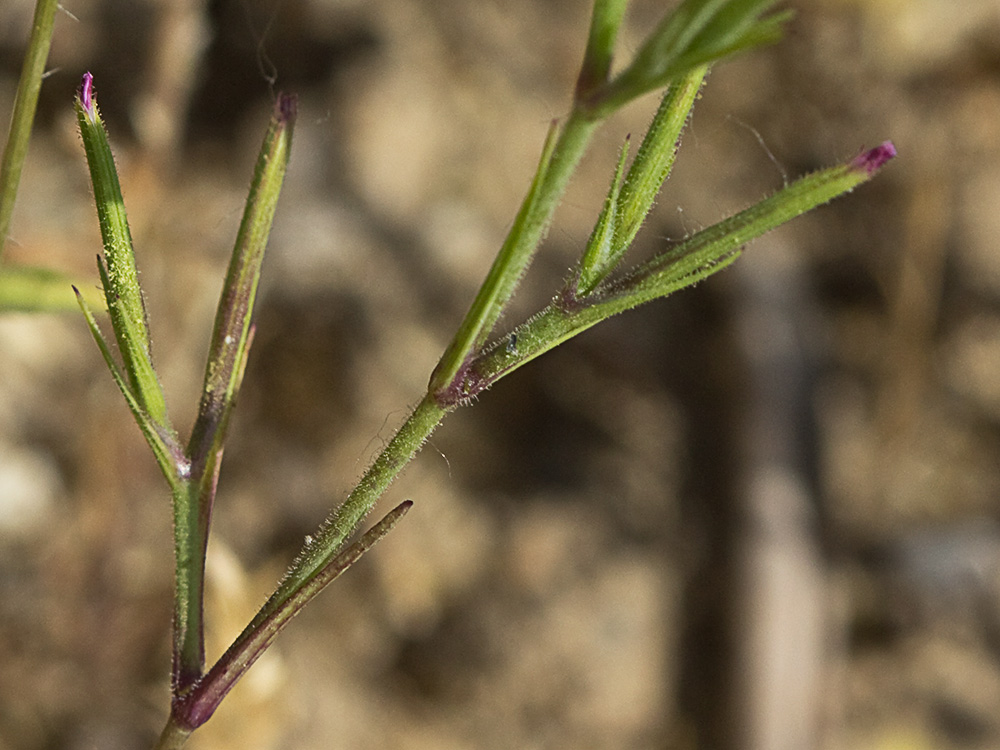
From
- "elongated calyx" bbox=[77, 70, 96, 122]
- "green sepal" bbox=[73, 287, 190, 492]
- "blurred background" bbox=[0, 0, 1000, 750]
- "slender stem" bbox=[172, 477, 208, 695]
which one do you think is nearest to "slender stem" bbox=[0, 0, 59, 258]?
"elongated calyx" bbox=[77, 70, 96, 122]

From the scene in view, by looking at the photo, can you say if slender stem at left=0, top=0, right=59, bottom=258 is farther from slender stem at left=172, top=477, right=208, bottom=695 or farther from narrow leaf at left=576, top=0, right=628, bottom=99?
narrow leaf at left=576, top=0, right=628, bottom=99

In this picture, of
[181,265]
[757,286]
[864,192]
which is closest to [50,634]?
[181,265]

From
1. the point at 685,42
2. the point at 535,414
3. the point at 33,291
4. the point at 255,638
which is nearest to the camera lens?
the point at 685,42

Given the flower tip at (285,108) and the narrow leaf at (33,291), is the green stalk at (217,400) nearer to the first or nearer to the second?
the flower tip at (285,108)

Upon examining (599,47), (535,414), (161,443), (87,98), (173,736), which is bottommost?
(173,736)

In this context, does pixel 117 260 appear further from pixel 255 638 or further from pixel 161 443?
pixel 255 638

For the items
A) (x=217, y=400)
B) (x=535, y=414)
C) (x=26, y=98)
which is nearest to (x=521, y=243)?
(x=217, y=400)
